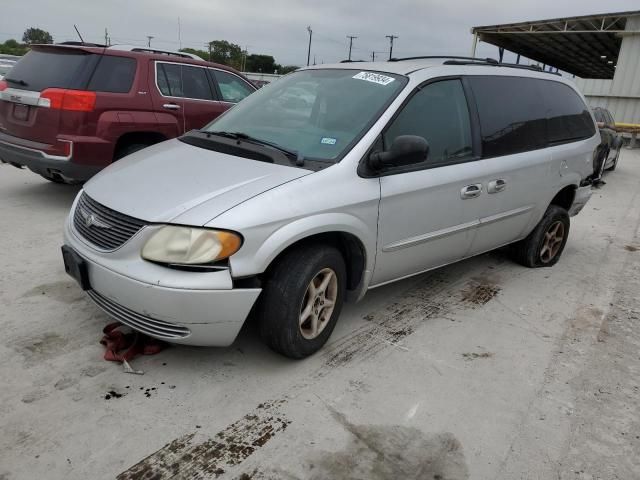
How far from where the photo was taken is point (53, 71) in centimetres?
564

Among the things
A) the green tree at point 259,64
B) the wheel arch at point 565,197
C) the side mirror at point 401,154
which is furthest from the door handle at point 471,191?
the green tree at point 259,64

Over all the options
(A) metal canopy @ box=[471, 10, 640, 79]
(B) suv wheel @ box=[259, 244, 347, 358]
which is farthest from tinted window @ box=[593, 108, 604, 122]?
(A) metal canopy @ box=[471, 10, 640, 79]

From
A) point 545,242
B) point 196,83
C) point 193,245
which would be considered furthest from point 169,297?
point 196,83

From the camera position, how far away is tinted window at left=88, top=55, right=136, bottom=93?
18.4ft

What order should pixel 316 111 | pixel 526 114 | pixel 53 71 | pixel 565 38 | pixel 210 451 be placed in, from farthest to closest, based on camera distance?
pixel 565 38 < pixel 53 71 < pixel 526 114 < pixel 316 111 < pixel 210 451

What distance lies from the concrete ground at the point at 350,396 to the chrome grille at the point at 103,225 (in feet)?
2.19

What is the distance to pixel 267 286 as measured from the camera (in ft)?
9.21

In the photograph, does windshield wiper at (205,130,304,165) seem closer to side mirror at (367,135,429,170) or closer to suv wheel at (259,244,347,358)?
side mirror at (367,135,429,170)

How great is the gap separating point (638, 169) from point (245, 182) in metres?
14.3

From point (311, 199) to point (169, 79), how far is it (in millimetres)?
4225

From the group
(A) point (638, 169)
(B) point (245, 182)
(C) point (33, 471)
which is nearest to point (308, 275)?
(B) point (245, 182)

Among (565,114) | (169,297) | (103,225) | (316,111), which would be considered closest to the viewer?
(169,297)

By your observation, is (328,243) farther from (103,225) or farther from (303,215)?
(103,225)

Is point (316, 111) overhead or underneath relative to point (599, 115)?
underneath
